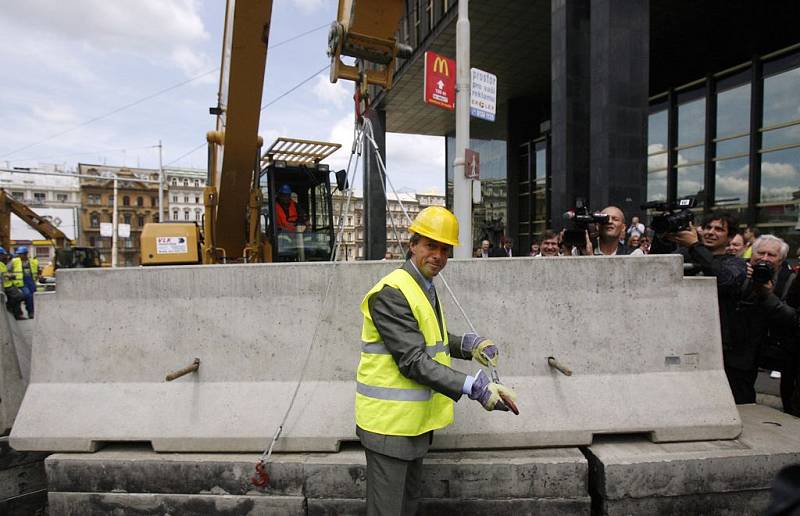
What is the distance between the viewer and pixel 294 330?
3.16 m

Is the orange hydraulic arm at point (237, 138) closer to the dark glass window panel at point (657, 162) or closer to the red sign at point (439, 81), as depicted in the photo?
the red sign at point (439, 81)

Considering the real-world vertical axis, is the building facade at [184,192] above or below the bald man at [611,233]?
above

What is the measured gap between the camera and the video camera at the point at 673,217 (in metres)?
3.67

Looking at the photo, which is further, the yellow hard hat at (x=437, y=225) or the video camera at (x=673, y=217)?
the video camera at (x=673, y=217)

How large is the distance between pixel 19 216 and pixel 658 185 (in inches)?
1041

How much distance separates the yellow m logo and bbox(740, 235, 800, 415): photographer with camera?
470 centimetres

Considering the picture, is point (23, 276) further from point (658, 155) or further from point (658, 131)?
point (658, 131)

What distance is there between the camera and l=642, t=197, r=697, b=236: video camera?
3.67 metres

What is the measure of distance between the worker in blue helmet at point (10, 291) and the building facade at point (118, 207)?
77012mm

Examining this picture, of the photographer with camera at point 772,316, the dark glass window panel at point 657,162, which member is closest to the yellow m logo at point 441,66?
the photographer with camera at point 772,316

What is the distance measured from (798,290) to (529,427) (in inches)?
101

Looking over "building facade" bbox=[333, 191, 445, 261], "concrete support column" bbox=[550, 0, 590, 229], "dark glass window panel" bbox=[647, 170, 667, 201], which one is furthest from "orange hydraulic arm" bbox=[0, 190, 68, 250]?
"dark glass window panel" bbox=[647, 170, 667, 201]

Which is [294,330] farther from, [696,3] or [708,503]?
[696,3]

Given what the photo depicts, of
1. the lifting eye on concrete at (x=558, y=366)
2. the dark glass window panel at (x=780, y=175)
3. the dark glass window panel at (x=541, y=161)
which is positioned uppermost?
the dark glass window panel at (x=541, y=161)
